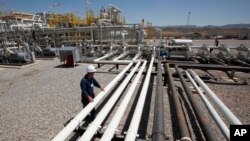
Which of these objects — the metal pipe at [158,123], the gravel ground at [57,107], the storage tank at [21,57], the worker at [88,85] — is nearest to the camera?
the metal pipe at [158,123]

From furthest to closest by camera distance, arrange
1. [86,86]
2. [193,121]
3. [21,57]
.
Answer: [21,57], [193,121], [86,86]

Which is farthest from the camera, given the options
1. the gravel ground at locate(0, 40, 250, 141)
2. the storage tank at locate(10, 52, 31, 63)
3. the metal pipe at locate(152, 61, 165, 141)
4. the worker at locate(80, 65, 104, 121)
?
the storage tank at locate(10, 52, 31, 63)

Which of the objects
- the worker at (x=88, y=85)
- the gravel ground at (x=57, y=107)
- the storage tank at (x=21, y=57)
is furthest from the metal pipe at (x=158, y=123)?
the storage tank at (x=21, y=57)

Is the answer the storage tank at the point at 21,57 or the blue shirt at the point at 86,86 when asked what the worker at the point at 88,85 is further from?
the storage tank at the point at 21,57

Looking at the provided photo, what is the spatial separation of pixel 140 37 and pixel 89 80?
9.06 m

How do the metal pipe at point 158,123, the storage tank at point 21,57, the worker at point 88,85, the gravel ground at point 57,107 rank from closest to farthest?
the metal pipe at point 158,123 → the worker at point 88,85 → the gravel ground at point 57,107 → the storage tank at point 21,57

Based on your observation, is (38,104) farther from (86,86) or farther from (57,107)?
(86,86)

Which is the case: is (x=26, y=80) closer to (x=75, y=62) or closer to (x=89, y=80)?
(x=75, y=62)

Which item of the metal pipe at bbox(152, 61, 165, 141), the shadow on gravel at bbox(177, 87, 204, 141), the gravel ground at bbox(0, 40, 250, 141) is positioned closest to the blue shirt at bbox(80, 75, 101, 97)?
the gravel ground at bbox(0, 40, 250, 141)

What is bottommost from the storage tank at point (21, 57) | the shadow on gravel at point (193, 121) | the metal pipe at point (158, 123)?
the shadow on gravel at point (193, 121)

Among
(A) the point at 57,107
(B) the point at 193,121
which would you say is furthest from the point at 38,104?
(B) the point at 193,121

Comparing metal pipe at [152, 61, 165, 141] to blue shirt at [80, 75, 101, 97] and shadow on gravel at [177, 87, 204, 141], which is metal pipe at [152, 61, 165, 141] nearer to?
shadow on gravel at [177, 87, 204, 141]

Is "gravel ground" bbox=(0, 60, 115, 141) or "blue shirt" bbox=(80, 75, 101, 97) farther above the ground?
"blue shirt" bbox=(80, 75, 101, 97)

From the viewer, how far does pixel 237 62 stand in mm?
9844
